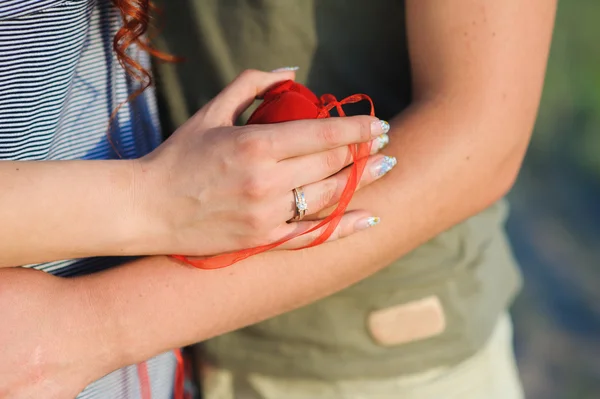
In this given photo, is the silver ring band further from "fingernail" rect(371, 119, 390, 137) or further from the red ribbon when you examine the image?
"fingernail" rect(371, 119, 390, 137)

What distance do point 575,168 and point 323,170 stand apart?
276 cm

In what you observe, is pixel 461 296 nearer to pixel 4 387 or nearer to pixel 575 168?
pixel 4 387

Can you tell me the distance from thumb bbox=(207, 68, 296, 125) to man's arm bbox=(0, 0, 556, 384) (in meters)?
0.20

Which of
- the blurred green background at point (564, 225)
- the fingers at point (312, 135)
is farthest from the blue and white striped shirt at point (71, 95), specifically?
the blurred green background at point (564, 225)

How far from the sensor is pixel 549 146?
3527 mm

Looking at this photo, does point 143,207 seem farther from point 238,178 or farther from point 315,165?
point 315,165

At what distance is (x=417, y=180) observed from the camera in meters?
1.03

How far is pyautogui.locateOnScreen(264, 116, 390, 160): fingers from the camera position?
92 cm

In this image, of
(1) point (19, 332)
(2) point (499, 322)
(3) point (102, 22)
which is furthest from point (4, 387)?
(2) point (499, 322)

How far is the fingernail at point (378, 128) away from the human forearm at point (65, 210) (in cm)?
34

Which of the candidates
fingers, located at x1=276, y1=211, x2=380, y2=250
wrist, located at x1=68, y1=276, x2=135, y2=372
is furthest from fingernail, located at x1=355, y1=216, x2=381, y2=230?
wrist, located at x1=68, y1=276, x2=135, y2=372

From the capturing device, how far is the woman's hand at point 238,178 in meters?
0.92

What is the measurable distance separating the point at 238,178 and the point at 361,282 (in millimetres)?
380

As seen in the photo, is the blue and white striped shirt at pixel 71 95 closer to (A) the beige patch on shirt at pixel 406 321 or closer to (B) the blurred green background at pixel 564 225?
(A) the beige patch on shirt at pixel 406 321
